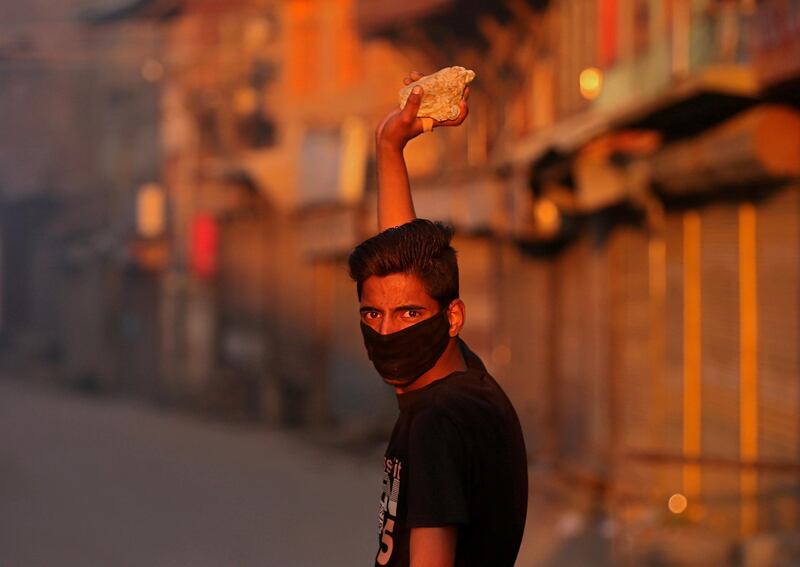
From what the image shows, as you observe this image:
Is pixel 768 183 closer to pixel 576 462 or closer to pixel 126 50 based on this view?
pixel 576 462

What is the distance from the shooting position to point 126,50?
3378cm

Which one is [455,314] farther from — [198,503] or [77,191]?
[77,191]

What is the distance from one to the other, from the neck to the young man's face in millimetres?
120

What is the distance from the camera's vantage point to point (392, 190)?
9.73ft

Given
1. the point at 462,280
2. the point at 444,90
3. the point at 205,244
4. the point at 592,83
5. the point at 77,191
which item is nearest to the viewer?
the point at 444,90

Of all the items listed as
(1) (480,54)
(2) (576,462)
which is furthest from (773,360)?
(1) (480,54)

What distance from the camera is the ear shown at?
8.51ft

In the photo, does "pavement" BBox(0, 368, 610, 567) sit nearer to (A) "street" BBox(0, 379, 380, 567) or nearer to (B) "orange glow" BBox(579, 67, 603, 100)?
(A) "street" BBox(0, 379, 380, 567)

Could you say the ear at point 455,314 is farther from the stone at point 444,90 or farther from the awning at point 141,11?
the awning at point 141,11

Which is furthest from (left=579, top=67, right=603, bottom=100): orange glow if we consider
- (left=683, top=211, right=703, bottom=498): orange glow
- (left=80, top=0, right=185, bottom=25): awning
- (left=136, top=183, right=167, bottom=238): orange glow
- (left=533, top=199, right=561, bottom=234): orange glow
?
(left=136, top=183, right=167, bottom=238): orange glow

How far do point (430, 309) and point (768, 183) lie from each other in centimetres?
745

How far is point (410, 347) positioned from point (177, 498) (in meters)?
11.4

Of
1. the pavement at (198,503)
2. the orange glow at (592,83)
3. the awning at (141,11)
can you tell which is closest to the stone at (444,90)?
the pavement at (198,503)

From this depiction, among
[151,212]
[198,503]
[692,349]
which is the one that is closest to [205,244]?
[151,212]
